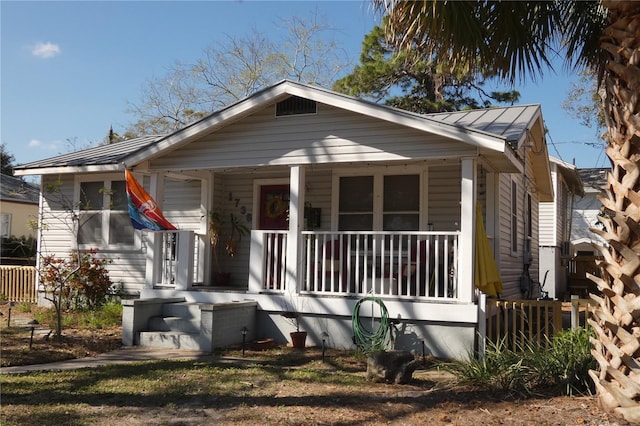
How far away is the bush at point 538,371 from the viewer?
6.16 metres

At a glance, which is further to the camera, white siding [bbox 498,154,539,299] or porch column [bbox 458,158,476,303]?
white siding [bbox 498,154,539,299]

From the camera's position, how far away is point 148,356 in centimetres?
866

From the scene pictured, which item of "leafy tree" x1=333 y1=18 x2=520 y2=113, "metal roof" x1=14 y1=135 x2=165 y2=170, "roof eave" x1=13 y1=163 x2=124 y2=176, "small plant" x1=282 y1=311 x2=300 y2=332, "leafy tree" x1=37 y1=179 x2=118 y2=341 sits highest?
"leafy tree" x1=333 y1=18 x2=520 y2=113

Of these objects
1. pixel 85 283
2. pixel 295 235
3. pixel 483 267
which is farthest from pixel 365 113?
pixel 85 283

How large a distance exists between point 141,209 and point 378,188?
14.5 ft

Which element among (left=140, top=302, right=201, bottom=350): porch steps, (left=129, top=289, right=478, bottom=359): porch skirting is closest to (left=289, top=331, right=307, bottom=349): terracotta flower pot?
(left=129, top=289, right=478, bottom=359): porch skirting

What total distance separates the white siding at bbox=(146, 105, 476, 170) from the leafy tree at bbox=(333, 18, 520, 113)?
571 inches

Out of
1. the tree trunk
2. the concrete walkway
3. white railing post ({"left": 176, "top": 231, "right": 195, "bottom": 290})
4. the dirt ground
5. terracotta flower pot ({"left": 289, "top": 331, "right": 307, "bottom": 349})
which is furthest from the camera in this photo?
white railing post ({"left": 176, "top": 231, "right": 195, "bottom": 290})

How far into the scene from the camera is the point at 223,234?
41.5 ft

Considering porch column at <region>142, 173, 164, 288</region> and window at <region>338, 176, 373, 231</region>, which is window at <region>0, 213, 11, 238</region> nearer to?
A: porch column at <region>142, 173, 164, 288</region>

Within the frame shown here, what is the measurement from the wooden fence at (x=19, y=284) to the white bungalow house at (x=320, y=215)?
2409 mm

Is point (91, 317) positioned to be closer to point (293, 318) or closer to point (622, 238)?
point (293, 318)

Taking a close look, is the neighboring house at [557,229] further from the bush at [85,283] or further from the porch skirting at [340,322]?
the bush at [85,283]

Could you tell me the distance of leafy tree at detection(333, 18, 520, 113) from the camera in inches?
957
